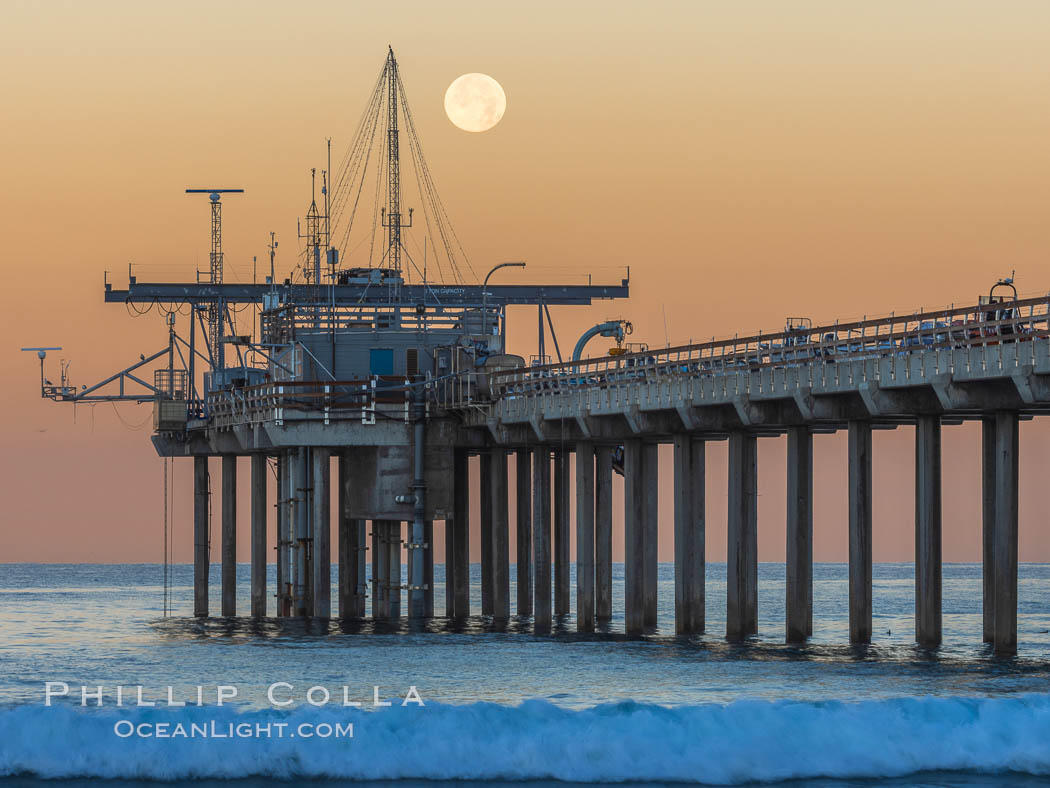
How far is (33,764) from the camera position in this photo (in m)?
36.6

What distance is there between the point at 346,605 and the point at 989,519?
105ft

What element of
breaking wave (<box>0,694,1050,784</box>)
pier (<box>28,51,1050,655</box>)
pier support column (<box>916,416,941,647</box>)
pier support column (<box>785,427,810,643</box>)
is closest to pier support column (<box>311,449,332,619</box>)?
pier (<box>28,51,1050,655</box>)

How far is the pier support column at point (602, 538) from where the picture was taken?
66.7m

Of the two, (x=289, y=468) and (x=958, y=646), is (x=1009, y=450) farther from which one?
(x=289, y=468)

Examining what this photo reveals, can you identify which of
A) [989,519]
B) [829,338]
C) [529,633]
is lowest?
[529,633]

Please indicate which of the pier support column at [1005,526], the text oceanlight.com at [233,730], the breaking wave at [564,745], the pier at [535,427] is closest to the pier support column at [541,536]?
the pier at [535,427]

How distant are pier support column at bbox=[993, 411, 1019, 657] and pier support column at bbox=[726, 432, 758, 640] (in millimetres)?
9395

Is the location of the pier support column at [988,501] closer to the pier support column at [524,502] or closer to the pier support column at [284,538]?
the pier support column at [524,502]

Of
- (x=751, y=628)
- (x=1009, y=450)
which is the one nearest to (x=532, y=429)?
(x=751, y=628)

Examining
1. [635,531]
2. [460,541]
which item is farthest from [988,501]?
[460,541]

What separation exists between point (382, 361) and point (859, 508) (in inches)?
1174

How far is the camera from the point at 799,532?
182 ft

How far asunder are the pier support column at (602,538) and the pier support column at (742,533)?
7.65 m

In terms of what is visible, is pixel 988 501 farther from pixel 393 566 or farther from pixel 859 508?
pixel 393 566
